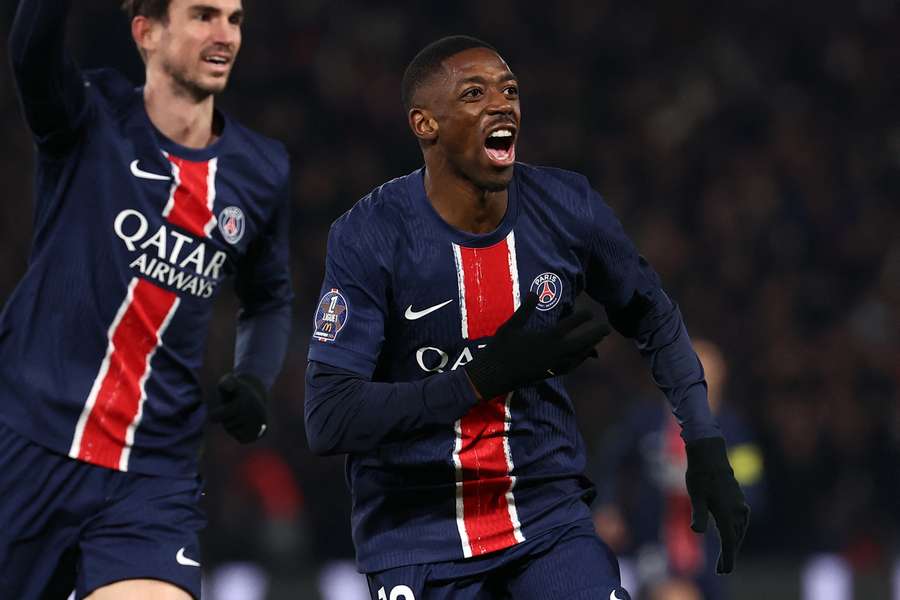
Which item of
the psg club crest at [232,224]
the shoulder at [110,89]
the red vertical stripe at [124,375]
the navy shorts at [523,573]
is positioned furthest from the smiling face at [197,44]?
the navy shorts at [523,573]

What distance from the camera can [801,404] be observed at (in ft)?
34.6

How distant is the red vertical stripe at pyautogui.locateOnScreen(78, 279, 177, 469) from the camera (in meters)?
4.07

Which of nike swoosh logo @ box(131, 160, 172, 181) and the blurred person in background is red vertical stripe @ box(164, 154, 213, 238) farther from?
the blurred person in background

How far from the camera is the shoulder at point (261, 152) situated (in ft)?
14.5

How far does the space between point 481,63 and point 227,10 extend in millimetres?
977

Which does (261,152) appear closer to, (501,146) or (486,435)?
(501,146)

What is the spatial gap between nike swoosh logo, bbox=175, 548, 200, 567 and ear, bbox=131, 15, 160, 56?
144cm

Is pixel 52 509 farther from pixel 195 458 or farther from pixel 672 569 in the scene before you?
pixel 672 569

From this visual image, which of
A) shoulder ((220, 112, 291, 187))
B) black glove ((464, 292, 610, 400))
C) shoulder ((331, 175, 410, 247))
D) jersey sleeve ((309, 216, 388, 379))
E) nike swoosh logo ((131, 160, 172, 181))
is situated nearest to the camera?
black glove ((464, 292, 610, 400))

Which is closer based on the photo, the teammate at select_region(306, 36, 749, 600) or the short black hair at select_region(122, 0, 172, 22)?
the teammate at select_region(306, 36, 749, 600)

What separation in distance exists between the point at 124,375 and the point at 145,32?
39.7 inches

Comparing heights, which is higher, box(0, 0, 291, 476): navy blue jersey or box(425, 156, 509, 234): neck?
box(425, 156, 509, 234): neck

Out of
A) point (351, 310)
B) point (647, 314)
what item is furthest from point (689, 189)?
point (351, 310)

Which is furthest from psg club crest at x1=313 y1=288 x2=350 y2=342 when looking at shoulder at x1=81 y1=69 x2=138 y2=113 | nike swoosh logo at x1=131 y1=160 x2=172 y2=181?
shoulder at x1=81 y1=69 x2=138 y2=113
